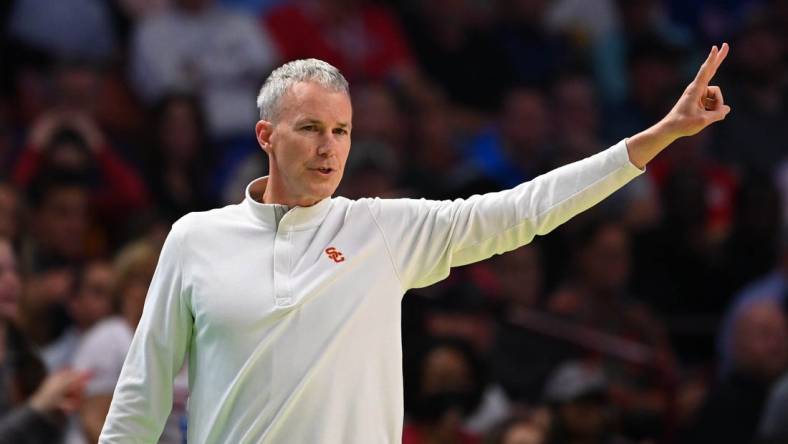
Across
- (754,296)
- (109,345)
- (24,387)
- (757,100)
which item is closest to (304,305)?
(24,387)

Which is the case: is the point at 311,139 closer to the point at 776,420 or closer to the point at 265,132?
the point at 265,132

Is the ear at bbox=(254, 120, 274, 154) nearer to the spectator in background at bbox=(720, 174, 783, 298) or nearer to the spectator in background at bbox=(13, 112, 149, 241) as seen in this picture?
the spectator in background at bbox=(13, 112, 149, 241)

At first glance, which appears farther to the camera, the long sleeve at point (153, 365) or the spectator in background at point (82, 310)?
the spectator in background at point (82, 310)

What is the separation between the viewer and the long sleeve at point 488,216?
3.59m

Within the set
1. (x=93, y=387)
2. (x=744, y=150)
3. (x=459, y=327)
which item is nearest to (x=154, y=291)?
(x=93, y=387)

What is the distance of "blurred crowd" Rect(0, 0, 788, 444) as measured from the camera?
270 inches

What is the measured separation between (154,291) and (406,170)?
514 centimetres

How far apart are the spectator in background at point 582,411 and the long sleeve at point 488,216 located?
10.7 ft

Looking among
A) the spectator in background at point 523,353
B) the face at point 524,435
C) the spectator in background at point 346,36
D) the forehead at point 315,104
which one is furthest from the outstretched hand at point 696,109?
the spectator in background at point 346,36

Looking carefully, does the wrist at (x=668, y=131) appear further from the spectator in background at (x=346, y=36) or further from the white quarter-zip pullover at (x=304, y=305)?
the spectator in background at (x=346, y=36)

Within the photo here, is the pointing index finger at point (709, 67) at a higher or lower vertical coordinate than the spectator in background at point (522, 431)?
higher

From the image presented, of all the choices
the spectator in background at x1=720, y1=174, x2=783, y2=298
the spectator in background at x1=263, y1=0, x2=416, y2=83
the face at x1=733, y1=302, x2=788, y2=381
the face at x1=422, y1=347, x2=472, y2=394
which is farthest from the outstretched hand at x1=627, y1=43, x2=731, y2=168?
the spectator in background at x1=263, y1=0, x2=416, y2=83

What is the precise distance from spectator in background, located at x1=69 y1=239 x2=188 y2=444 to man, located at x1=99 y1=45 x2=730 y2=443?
2.49m

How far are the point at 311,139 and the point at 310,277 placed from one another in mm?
332
